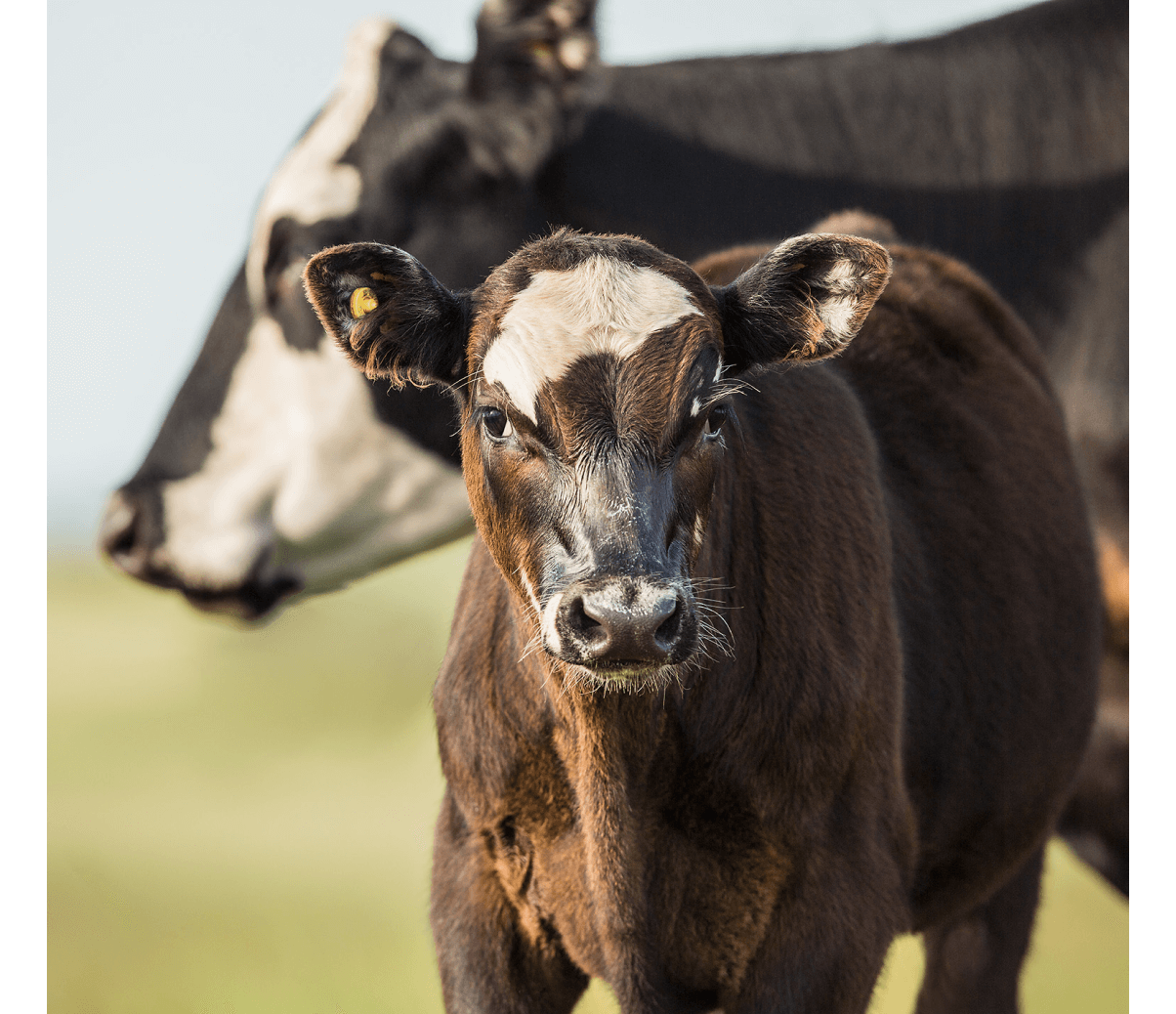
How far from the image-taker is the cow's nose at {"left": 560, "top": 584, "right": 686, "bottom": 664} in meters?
2.37

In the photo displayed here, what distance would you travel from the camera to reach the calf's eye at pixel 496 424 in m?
2.77

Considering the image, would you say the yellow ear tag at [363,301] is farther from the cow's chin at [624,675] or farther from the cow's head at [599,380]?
the cow's chin at [624,675]

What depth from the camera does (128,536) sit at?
546 centimetres

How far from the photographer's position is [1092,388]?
5.72 metres

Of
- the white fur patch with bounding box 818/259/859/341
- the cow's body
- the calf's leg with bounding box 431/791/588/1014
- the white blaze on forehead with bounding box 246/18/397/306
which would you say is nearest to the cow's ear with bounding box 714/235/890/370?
the white fur patch with bounding box 818/259/859/341

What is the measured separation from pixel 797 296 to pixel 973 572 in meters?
1.21

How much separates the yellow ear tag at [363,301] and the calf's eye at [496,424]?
0.36 meters

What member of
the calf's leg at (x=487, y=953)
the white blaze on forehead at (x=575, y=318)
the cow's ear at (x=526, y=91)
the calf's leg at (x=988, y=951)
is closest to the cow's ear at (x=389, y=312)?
the white blaze on forehead at (x=575, y=318)

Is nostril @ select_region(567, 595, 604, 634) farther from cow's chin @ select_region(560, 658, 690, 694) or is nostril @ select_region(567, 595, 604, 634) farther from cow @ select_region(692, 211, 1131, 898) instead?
cow @ select_region(692, 211, 1131, 898)

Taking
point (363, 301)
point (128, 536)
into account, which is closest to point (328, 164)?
point (128, 536)

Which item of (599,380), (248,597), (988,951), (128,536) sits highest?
(599,380)

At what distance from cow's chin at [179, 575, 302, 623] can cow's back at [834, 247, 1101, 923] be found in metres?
2.87

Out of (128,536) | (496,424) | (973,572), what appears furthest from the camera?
(128,536)

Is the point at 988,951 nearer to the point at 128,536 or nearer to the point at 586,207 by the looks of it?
the point at 586,207
